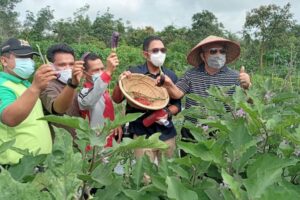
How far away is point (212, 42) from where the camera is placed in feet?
12.1

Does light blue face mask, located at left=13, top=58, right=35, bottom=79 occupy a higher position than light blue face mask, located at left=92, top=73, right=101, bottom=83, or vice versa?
light blue face mask, located at left=13, top=58, right=35, bottom=79

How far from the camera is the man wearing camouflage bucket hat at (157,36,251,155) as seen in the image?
3439 millimetres

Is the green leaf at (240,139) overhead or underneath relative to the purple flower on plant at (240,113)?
overhead

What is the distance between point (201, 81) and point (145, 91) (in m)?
0.41

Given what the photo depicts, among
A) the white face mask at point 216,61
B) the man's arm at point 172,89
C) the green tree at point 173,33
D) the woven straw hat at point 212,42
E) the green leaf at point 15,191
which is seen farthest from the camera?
the green tree at point 173,33

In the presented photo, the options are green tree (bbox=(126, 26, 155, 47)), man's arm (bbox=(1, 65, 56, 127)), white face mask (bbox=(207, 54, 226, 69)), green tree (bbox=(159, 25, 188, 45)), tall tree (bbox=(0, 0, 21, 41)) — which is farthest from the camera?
tall tree (bbox=(0, 0, 21, 41))

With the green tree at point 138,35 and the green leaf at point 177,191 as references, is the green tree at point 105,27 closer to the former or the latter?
the green tree at point 138,35

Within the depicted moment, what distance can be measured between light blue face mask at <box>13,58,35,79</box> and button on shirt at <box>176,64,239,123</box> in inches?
52.6

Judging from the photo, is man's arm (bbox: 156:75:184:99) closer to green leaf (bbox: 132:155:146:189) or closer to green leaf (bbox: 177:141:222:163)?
green leaf (bbox: 132:155:146:189)

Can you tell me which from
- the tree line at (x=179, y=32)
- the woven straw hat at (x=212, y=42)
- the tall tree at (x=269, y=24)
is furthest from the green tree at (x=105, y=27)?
the woven straw hat at (x=212, y=42)

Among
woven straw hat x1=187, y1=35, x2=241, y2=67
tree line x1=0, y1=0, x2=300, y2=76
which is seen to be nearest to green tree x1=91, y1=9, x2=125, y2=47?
tree line x1=0, y1=0, x2=300, y2=76

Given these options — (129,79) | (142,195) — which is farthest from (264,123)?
(129,79)

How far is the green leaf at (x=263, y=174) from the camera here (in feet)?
2.79

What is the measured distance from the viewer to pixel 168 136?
11.7 feet
